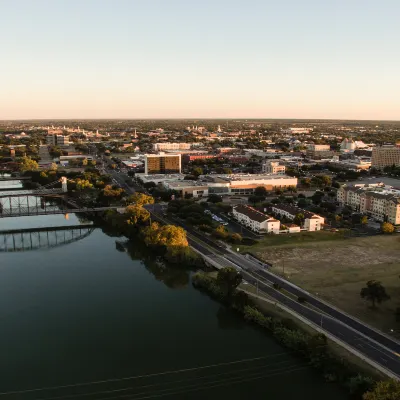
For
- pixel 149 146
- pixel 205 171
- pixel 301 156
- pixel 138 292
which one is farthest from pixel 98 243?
pixel 149 146

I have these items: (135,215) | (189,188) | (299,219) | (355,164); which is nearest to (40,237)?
(135,215)

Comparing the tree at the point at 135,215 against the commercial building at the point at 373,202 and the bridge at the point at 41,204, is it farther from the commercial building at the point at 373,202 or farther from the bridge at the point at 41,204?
the commercial building at the point at 373,202

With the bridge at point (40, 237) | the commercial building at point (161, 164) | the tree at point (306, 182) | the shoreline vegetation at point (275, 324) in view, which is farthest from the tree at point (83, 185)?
the tree at point (306, 182)

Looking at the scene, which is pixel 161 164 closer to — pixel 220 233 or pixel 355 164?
pixel 355 164

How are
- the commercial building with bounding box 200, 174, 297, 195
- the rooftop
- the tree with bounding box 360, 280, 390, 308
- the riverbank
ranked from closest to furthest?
the riverbank < the tree with bounding box 360, 280, 390, 308 < the rooftop < the commercial building with bounding box 200, 174, 297, 195

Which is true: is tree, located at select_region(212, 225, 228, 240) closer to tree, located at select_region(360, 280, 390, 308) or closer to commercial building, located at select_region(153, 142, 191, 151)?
tree, located at select_region(360, 280, 390, 308)

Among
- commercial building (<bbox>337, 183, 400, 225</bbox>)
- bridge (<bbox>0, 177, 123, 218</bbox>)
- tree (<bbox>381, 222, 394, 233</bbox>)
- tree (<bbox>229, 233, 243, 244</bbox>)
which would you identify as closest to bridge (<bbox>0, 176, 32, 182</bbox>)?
bridge (<bbox>0, 177, 123, 218</bbox>)
